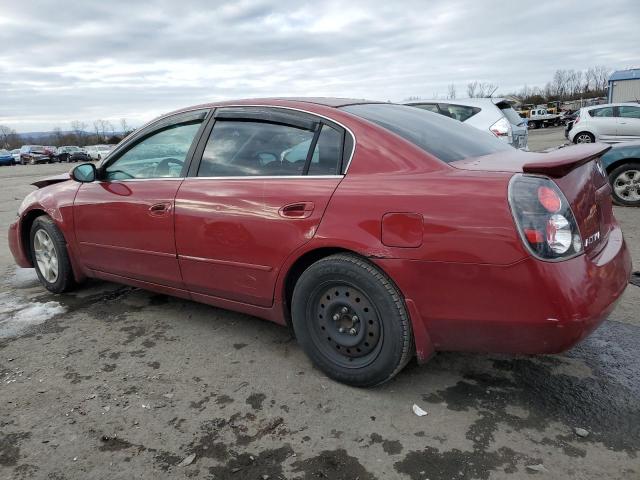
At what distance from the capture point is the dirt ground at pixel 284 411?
2.18m

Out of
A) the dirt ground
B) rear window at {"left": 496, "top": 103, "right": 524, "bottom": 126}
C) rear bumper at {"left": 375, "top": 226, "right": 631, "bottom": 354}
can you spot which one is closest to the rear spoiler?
rear bumper at {"left": 375, "top": 226, "right": 631, "bottom": 354}

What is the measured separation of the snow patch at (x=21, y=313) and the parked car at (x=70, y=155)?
4592cm

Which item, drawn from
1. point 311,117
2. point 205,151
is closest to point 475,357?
point 311,117

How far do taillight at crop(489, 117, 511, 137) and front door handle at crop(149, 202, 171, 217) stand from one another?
6267mm

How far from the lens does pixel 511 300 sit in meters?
2.22

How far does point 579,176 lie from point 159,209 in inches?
98.6

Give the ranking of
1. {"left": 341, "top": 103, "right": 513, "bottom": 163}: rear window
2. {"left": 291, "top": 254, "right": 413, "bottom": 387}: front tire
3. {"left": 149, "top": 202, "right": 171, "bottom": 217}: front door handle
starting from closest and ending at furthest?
{"left": 291, "top": 254, "right": 413, "bottom": 387}: front tire → {"left": 341, "top": 103, "right": 513, "bottom": 163}: rear window → {"left": 149, "top": 202, "right": 171, "bottom": 217}: front door handle

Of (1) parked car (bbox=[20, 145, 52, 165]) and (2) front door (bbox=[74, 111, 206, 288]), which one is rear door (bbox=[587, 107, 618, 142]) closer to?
(2) front door (bbox=[74, 111, 206, 288])

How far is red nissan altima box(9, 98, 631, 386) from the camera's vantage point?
2.22m

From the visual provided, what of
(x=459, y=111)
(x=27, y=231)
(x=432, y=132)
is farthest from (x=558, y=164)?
(x=459, y=111)

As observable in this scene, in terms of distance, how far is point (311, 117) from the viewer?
9.70 ft

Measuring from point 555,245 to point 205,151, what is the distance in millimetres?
2180

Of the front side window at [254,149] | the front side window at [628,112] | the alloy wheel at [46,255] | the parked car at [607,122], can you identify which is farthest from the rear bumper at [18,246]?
the front side window at [628,112]

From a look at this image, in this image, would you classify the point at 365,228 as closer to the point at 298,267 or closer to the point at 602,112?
the point at 298,267
